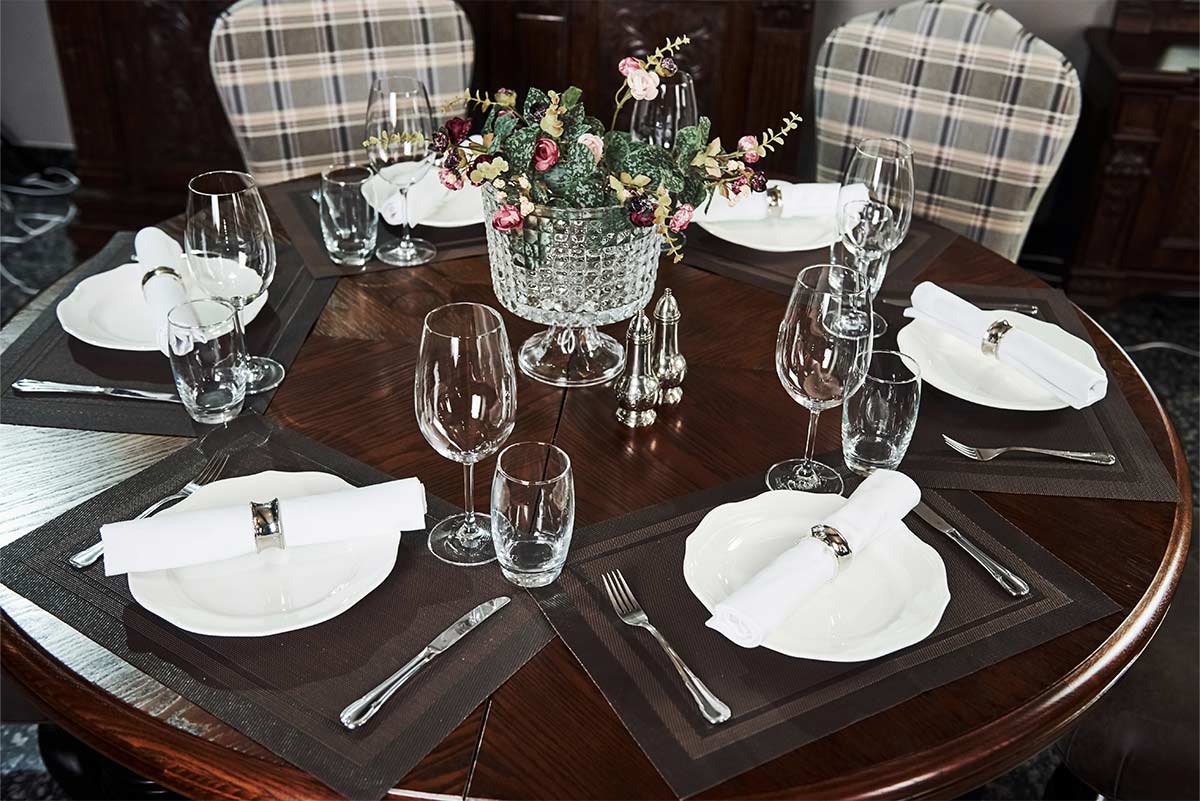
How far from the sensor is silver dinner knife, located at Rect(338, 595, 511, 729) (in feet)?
2.97

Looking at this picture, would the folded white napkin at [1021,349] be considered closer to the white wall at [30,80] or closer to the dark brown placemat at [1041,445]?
the dark brown placemat at [1041,445]

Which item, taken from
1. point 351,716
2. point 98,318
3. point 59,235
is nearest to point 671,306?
point 351,716

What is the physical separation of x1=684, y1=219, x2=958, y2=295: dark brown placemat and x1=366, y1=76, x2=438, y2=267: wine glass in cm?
39

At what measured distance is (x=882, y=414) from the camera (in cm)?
118

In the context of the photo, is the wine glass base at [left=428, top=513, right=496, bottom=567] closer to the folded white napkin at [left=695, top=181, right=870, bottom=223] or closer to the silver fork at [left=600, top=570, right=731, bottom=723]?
the silver fork at [left=600, top=570, right=731, bottom=723]

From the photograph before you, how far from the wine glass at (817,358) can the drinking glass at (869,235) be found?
338mm

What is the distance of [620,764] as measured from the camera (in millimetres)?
881

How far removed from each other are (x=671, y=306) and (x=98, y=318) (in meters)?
0.72

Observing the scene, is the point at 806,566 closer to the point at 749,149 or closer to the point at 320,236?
the point at 749,149

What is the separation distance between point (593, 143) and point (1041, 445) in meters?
0.59

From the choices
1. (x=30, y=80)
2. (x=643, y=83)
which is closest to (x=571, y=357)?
(x=643, y=83)

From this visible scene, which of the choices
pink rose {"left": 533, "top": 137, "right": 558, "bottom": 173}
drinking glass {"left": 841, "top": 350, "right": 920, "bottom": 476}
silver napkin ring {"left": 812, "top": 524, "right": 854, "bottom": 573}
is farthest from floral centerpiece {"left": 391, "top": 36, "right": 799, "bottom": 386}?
silver napkin ring {"left": 812, "top": 524, "right": 854, "bottom": 573}

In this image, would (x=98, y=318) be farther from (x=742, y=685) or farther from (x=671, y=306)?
(x=742, y=685)

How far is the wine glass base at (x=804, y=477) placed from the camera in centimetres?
119
